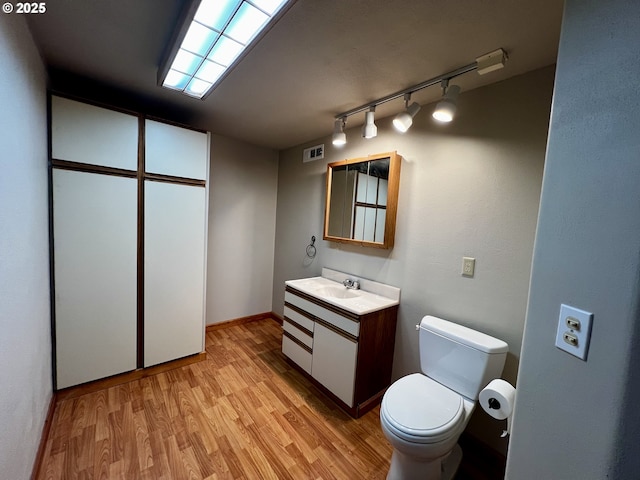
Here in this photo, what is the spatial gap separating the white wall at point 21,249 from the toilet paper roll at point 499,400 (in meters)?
1.99

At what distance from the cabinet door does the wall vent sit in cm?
175

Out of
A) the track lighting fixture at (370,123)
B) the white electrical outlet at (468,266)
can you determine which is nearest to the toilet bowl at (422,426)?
the white electrical outlet at (468,266)

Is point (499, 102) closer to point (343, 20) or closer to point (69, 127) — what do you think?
point (343, 20)

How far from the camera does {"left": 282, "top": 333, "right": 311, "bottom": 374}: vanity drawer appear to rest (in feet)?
7.22

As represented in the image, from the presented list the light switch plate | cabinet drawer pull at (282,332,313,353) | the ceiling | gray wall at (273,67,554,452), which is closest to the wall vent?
gray wall at (273,67,554,452)

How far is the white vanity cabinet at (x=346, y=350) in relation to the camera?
182cm

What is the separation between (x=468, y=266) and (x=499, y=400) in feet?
2.48

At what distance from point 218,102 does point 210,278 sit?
1.91m

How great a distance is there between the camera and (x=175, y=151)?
2.12 meters

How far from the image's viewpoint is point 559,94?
740mm

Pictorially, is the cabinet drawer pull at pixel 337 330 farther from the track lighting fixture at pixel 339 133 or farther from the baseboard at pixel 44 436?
the baseboard at pixel 44 436

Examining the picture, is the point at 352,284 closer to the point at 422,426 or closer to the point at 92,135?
the point at 422,426

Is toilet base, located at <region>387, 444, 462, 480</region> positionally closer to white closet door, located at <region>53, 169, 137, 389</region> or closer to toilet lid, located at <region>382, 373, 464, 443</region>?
toilet lid, located at <region>382, 373, 464, 443</region>

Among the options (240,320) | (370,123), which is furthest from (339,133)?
(240,320)
